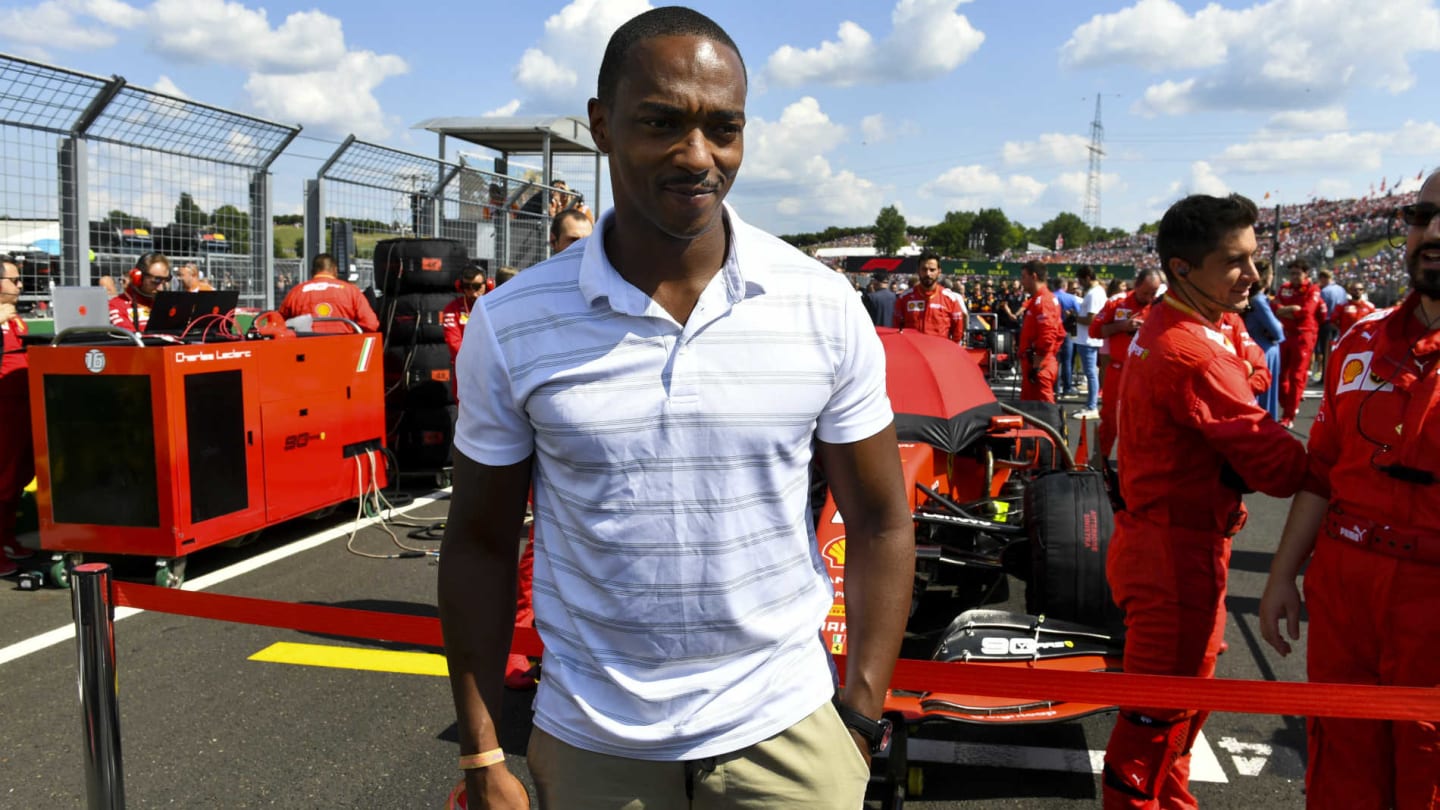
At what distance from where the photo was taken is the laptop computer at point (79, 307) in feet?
19.3

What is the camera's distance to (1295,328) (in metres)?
13.4

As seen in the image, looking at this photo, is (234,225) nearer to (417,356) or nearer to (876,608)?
(417,356)

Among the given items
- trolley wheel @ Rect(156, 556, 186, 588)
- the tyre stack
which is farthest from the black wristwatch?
the tyre stack

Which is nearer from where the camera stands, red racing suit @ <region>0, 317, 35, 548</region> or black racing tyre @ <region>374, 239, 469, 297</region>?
red racing suit @ <region>0, 317, 35, 548</region>

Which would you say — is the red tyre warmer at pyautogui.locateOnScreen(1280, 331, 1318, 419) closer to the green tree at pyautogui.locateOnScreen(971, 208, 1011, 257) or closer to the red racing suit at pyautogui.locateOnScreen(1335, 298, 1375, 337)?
the red racing suit at pyautogui.locateOnScreen(1335, 298, 1375, 337)

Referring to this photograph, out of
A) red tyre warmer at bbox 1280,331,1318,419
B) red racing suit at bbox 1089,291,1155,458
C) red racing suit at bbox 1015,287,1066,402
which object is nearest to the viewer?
red racing suit at bbox 1089,291,1155,458

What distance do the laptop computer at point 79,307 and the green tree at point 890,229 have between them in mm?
114054

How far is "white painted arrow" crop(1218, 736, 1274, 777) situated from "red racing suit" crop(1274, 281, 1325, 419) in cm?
1076

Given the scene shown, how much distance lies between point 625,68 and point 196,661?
4.22 meters

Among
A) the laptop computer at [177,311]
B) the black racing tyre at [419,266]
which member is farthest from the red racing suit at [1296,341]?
the laptop computer at [177,311]

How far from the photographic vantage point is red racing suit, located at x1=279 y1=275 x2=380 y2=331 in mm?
8688

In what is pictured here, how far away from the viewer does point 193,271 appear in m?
9.16

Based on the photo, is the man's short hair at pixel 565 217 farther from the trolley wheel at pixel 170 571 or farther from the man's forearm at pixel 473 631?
the man's forearm at pixel 473 631

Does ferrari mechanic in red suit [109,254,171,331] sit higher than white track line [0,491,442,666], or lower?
higher
